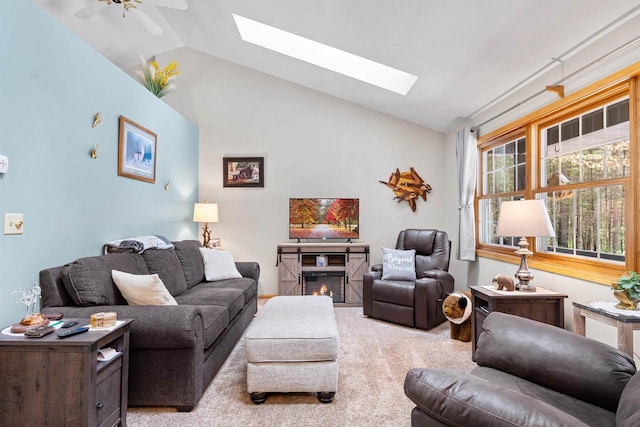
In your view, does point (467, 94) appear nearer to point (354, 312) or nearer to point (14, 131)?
point (354, 312)

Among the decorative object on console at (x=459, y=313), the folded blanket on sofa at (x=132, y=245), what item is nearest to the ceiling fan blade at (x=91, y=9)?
the folded blanket on sofa at (x=132, y=245)

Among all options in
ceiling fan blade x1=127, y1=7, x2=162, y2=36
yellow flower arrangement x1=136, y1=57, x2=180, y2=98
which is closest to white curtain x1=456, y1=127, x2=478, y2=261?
ceiling fan blade x1=127, y1=7, x2=162, y2=36

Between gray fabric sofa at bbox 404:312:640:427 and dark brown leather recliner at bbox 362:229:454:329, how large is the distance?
1.86 metres

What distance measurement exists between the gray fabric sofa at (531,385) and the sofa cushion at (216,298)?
1873 millimetres

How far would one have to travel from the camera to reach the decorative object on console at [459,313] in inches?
126

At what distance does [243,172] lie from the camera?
16.7 feet

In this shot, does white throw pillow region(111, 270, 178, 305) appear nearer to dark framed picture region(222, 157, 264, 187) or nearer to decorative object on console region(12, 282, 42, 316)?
decorative object on console region(12, 282, 42, 316)

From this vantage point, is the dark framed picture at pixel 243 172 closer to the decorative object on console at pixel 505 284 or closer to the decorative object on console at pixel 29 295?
the decorative object on console at pixel 29 295

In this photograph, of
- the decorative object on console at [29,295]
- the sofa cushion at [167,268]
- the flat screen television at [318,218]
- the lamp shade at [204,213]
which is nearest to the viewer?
the decorative object on console at [29,295]

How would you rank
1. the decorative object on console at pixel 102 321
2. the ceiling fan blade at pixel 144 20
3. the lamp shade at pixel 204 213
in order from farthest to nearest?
the lamp shade at pixel 204 213 < the ceiling fan blade at pixel 144 20 < the decorative object on console at pixel 102 321

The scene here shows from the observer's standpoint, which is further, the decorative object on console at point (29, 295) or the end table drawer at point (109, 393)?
the decorative object on console at point (29, 295)

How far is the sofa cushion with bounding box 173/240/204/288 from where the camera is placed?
3.40 m

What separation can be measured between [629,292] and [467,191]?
2.48 meters

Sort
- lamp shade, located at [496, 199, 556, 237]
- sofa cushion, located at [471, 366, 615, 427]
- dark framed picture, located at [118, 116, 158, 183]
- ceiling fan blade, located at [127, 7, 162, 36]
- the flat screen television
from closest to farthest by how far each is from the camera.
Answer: sofa cushion, located at [471, 366, 615, 427]
lamp shade, located at [496, 199, 556, 237]
ceiling fan blade, located at [127, 7, 162, 36]
dark framed picture, located at [118, 116, 158, 183]
the flat screen television
